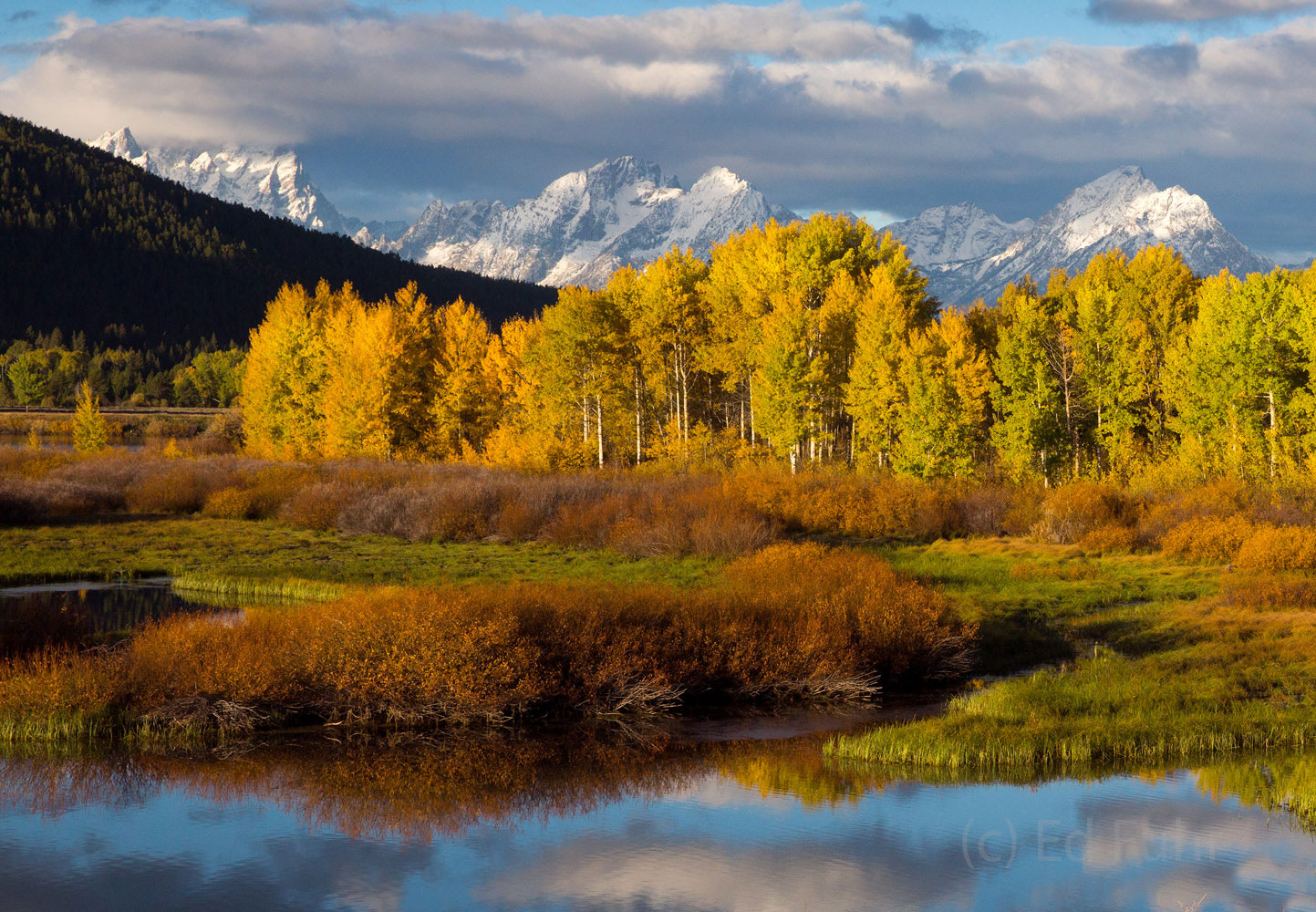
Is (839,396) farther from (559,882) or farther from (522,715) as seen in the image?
(559,882)

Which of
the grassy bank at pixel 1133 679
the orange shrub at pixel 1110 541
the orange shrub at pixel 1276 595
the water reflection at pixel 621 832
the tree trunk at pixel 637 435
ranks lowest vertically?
the water reflection at pixel 621 832

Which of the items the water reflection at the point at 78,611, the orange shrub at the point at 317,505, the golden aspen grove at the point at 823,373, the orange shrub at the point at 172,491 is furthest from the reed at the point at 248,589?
the golden aspen grove at the point at 823,373

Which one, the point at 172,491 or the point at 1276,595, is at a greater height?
the point at 172,491

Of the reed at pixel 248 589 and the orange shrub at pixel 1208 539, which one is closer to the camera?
the reed at pixel 248 589

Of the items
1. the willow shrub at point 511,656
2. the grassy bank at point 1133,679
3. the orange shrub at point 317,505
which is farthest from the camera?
the orange shrub at point 317,505

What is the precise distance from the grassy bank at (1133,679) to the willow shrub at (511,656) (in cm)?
244

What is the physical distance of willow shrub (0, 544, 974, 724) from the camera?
713 inches

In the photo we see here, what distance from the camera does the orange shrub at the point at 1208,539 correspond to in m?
34.7

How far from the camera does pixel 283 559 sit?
37.2 meters

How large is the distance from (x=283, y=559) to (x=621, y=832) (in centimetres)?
2547

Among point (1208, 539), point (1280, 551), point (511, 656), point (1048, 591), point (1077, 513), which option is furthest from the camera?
point (1077, 513)

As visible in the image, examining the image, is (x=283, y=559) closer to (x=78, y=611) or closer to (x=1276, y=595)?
(x=78, y=611)

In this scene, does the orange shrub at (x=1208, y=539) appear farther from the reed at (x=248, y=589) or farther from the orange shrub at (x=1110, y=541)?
the reed at (x=248, y=589)

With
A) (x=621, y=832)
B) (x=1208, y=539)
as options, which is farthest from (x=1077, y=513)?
(x=621, y=832)
